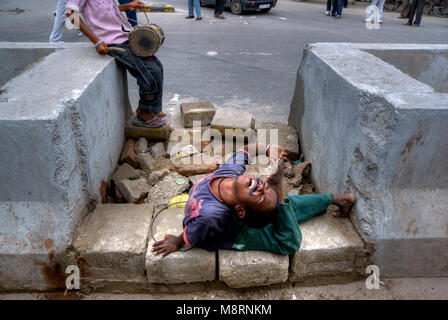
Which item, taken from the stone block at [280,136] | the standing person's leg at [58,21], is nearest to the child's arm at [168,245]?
the stone block at [280,136]

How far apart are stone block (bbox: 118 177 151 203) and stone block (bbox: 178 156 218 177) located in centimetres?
40

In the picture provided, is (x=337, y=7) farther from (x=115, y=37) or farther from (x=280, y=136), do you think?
(x=115, y=37)

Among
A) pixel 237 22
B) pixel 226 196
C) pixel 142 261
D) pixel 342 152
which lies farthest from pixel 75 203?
pixel 237 22

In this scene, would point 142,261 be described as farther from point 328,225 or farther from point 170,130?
point 170,130

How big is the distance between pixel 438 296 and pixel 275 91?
390cm

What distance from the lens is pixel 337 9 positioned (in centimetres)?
1245

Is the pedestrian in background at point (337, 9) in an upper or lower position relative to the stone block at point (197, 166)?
upper

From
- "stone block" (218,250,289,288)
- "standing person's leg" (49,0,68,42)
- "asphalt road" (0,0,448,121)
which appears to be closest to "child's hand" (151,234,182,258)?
"stone block" (218,250,289,288)

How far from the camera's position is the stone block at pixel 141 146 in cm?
361

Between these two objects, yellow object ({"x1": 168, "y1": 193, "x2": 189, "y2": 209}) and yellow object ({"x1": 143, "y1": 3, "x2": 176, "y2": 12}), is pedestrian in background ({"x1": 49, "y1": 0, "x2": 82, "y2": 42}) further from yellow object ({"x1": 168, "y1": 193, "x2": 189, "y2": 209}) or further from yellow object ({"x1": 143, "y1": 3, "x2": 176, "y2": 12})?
yellow object ({"x1": 143, "y1": 3, "x2": 176, "y2": 12})

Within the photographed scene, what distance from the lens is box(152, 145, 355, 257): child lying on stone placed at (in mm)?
2066

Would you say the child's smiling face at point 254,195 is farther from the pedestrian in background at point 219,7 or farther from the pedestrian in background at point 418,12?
the pedestrian in background at point 418,12

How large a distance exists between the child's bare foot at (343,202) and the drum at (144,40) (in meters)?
2.11

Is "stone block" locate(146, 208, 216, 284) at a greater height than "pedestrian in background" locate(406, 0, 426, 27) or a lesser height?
lesser
